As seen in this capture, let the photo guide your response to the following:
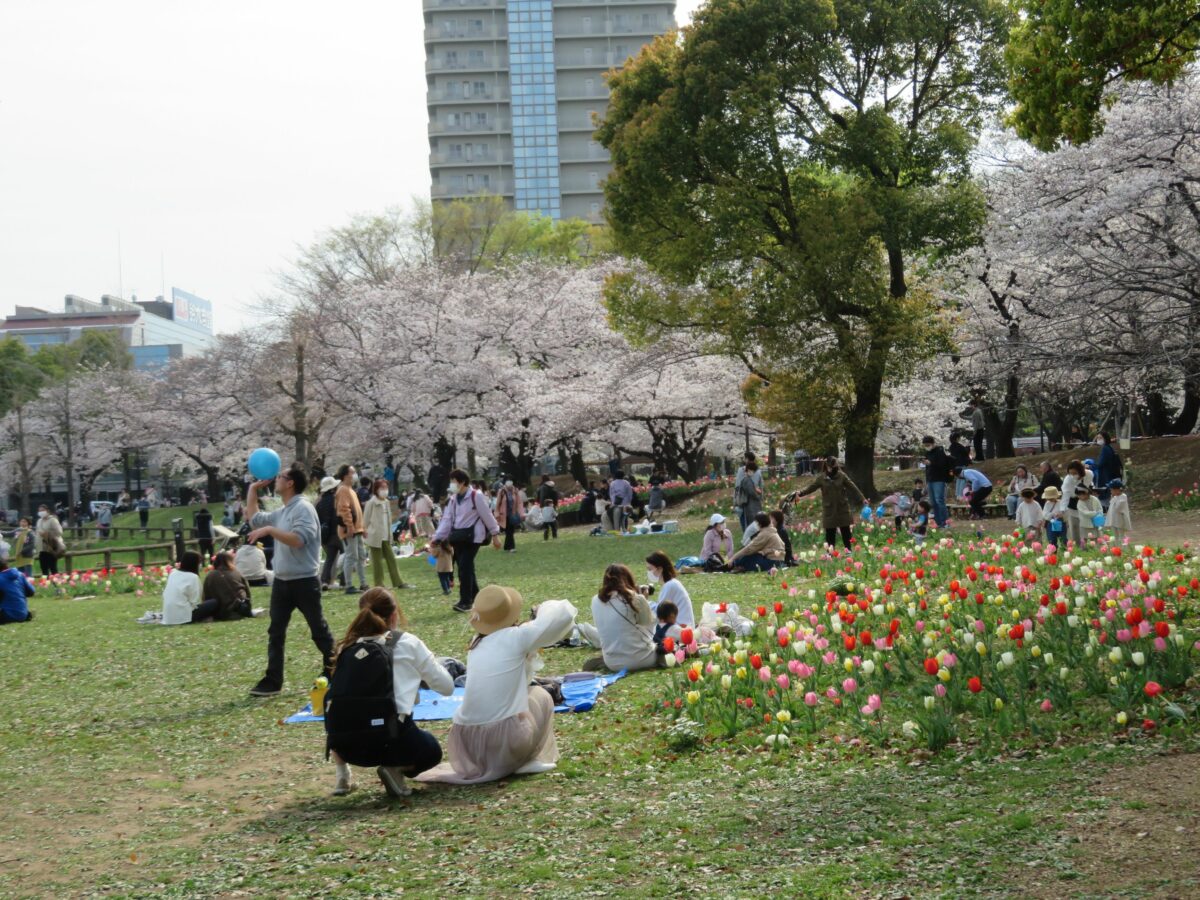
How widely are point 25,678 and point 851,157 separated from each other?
61.1 feet

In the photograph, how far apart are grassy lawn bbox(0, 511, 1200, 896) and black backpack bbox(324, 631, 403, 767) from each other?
12.5 inches

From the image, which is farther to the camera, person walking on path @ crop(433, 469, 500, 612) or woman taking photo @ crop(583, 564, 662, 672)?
person walking on path @ crop(433, 469, 500, 612)

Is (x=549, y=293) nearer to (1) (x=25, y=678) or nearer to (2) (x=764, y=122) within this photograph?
(2) (x=764, y=122)

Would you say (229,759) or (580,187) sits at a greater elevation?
(580,187)

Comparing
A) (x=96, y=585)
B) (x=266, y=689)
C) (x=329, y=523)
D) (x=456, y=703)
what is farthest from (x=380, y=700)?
(x=96, y=585)

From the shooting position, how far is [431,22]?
96812mm

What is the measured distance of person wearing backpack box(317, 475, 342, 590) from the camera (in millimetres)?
16641

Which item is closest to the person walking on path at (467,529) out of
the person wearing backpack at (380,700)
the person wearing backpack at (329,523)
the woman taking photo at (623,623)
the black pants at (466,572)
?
the black pants at (466,572)

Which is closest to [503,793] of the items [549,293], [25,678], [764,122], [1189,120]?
[25,678]

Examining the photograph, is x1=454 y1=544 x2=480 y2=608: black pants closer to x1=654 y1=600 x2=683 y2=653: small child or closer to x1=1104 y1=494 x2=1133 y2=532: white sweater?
x1=654 y1=600 x2=683 y2=653: small child

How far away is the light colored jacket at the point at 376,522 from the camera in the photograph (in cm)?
1605

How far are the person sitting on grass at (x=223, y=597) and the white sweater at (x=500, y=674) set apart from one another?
9.06 m

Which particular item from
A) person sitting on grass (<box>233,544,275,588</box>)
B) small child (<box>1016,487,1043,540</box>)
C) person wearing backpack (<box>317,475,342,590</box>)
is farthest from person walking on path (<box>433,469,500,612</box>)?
small child (<box>1016,487,1043,540</box>)

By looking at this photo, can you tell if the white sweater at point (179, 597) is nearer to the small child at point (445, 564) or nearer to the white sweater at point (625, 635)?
the small child at point (445, 564)
